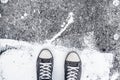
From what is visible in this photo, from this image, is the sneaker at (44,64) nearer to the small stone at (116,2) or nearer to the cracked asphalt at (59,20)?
the cracked asphalt at (59,20)

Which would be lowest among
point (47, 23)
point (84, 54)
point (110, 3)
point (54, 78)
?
point (54, 78)

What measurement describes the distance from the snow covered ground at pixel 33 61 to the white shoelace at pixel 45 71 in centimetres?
6

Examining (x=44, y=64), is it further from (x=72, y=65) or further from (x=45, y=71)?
(x=72, y=65)

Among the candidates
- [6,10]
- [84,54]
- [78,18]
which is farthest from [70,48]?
[6,10]

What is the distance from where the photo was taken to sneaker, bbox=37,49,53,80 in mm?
1735

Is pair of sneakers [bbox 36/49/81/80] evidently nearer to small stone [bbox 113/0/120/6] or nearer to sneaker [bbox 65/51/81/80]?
sneaker [bbox 65/51/81/80]

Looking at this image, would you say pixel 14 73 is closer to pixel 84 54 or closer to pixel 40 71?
pixel 40 71

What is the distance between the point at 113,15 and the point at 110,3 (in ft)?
0.27

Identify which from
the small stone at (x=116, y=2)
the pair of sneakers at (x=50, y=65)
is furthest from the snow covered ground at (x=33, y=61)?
the small stone at (x=116, y=2)

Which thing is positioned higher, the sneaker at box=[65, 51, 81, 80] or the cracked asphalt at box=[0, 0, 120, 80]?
the cracked asphalt at box=[0, 0, 120, 80]

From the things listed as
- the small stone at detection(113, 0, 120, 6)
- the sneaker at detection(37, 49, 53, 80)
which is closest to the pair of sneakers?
the sneaker at detection(37, 49, 53, 80)

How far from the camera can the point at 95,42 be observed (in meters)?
1.76

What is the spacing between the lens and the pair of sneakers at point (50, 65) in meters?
1.74

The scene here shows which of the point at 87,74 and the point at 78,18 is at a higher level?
the point at 78,18
